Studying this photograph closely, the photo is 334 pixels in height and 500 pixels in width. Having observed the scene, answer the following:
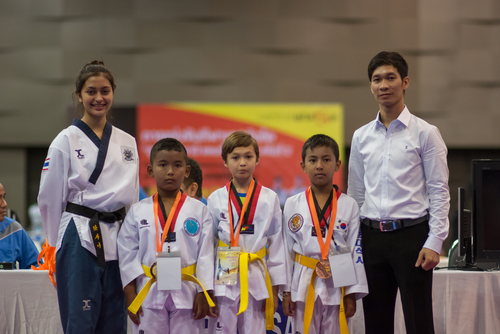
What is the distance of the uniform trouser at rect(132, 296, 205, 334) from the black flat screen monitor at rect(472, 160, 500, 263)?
5.69 ft

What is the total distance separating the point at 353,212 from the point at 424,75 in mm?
5522

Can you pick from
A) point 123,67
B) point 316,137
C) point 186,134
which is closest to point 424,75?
point 186,134

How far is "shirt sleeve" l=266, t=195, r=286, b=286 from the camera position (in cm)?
240

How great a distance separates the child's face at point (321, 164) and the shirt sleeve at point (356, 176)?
0.12 m

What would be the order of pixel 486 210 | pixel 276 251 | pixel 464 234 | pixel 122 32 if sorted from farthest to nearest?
pixel 122 32
pixel 464 234
pixel 486 210
pixel 276 251

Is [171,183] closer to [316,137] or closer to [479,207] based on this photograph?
[316,137]

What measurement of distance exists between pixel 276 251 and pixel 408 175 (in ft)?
2.59

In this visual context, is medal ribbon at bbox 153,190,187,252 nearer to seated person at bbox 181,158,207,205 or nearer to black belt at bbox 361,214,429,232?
black belt at bbox 361,214,429,232

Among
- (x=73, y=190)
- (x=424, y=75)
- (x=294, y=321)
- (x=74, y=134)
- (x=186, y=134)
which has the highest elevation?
(x=424, y=75)

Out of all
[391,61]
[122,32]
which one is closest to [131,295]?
[391,61]

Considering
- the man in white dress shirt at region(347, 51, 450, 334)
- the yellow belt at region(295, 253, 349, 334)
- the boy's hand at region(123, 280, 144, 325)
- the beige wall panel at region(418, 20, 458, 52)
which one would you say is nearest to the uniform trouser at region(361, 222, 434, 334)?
the man in white dress shirt at region(347, 51, 450, 334)

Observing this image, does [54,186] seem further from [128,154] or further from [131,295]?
[131,295]

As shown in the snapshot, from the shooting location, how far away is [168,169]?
236cm

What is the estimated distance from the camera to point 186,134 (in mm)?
6746
